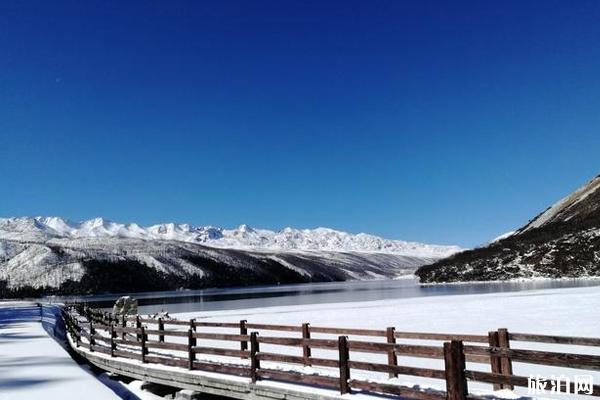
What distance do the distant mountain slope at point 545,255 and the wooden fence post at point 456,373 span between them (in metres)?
104

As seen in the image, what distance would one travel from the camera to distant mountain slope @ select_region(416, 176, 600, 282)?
10750 cm

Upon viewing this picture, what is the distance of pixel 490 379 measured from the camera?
10.0 metres

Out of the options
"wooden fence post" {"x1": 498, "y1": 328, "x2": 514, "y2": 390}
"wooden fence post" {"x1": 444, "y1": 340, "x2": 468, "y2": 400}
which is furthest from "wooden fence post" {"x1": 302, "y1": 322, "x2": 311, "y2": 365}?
"wooden fence post" {"x1": 498, "y1": 328, "x2": 514, "y2": 390}

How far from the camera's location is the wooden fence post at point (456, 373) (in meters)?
10.3

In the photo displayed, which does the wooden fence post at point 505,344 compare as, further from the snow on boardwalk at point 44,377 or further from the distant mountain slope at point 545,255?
the distant mountain slope at point 545,255

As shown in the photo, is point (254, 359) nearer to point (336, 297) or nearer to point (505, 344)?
point (505, 344)

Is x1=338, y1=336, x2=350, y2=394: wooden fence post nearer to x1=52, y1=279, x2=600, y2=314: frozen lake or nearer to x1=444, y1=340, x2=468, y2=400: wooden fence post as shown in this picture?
x1=444, y1=340, x2=468, y2=400: wooden fence post

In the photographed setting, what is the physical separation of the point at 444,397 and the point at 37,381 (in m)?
11.6

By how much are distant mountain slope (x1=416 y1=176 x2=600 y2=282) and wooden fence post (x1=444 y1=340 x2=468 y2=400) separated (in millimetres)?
103945

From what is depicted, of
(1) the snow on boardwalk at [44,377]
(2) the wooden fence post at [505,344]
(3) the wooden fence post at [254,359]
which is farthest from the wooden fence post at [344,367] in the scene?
(1) the snow on boardwalk at [44,377]

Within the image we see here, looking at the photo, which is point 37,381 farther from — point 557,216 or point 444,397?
point 557,216

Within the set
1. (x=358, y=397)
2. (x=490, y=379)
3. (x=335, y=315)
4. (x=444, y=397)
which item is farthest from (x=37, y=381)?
(x=335, y=315)

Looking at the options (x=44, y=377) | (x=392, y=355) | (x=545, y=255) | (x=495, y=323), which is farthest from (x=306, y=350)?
(x=545, y=255)

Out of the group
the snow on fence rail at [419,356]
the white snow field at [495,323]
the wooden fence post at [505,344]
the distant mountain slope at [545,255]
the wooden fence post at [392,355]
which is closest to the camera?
the snow on fence rail at [419,356]
